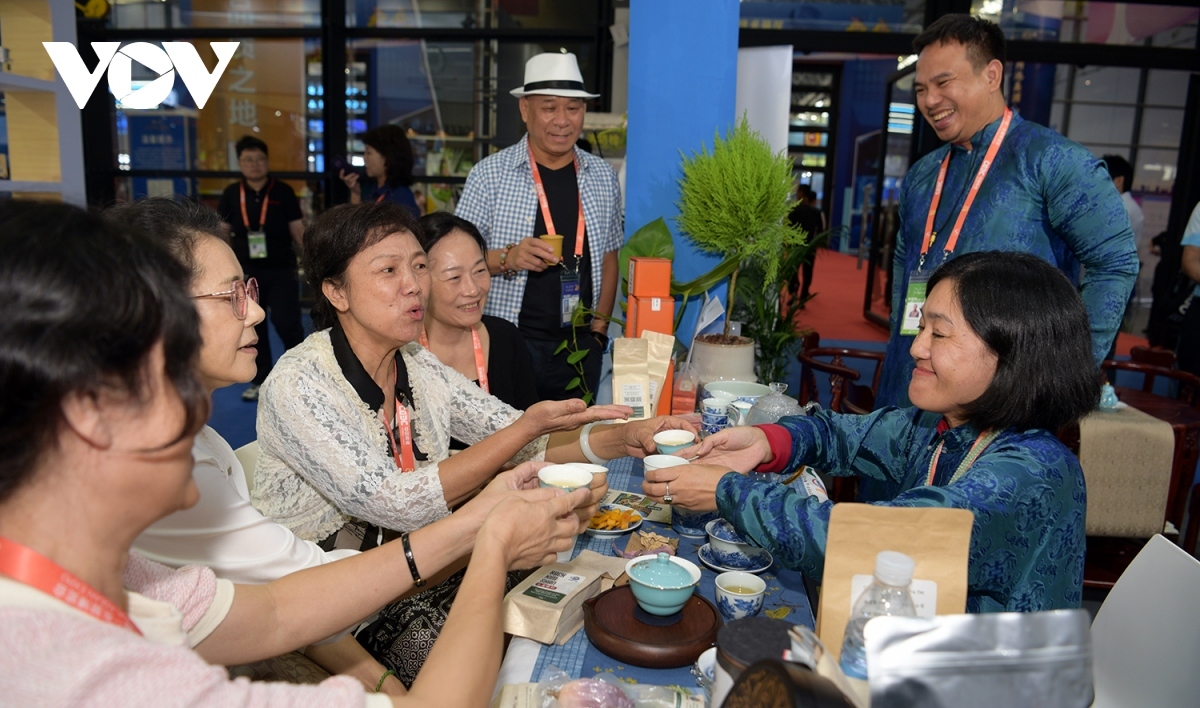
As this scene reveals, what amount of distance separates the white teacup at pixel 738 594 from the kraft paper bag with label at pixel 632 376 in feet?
3.07

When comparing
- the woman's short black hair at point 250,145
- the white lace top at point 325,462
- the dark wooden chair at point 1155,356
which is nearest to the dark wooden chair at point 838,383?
the dark wooden chair at point 1155,356

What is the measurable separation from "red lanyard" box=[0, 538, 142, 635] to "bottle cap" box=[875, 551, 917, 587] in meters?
0.90

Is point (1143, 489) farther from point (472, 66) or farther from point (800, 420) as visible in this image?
point (472, 66)

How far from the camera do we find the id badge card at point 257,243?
5712 millimetres

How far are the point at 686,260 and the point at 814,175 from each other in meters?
12.5

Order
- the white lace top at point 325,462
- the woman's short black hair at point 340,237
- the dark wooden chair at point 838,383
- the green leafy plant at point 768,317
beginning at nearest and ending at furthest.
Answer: the white lace top at point 325,462
the woman's short black hair at point 340,237
the green leafy plant at point 768,317
the dark wooden chair at point 838,383

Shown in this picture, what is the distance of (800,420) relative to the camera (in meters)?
1.99

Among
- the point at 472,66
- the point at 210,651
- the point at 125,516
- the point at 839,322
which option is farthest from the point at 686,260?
the point at 839,322

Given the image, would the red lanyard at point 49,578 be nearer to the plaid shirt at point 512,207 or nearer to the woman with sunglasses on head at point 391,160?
the plaid shirt at point 512,207

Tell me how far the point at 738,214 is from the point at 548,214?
1059mm

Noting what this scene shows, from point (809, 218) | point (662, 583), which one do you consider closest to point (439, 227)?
point (662, 583)

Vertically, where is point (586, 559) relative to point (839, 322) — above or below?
above

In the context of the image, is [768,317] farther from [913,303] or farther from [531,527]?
[531,527]

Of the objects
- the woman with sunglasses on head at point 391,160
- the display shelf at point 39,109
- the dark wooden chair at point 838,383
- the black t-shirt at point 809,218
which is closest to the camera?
the dark wooden chair at point 838,383
